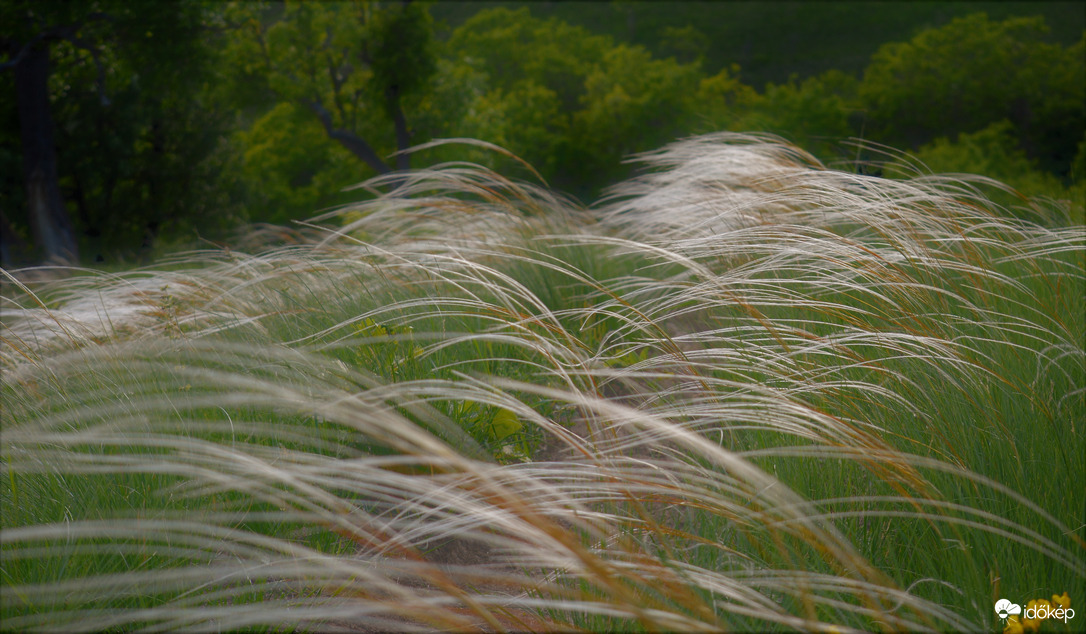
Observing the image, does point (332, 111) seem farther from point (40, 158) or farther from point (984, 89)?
point (984, 89)

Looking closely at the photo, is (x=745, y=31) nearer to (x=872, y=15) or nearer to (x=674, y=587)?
(x=872, y=15)

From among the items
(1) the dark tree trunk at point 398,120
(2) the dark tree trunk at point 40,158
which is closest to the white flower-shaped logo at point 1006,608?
(2) the dark tree trunk at point 40,158

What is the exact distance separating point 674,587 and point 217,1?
13.6 metres

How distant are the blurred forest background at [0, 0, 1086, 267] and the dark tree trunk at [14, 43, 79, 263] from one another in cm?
3

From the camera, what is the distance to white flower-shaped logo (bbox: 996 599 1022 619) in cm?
109

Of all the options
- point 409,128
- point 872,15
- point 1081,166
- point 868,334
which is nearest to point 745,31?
point 872,15

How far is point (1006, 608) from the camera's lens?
110 cm

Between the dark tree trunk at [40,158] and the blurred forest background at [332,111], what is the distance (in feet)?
0.10

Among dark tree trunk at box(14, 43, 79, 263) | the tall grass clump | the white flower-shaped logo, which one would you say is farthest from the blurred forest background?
the white flower-shaped logo

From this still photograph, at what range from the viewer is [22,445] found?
1.72 metres

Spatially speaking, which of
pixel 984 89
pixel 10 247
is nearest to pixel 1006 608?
pixel 10 247

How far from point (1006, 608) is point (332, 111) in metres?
20.2

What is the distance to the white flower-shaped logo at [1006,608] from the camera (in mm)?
1092

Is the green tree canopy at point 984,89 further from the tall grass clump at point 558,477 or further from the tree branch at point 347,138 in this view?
the tall grass clump at point 558,477
